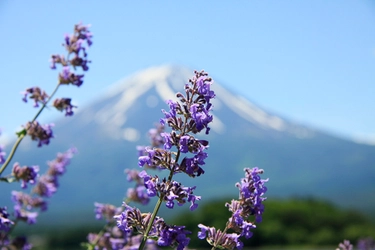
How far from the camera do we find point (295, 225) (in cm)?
3803

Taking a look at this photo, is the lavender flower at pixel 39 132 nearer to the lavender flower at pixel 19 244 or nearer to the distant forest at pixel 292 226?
the lavender flower at pixel 19 244

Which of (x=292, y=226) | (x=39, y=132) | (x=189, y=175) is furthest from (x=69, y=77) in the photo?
(x=292, y=226)

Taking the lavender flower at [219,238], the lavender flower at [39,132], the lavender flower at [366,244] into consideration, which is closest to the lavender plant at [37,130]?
the lavender flower at [39,132]

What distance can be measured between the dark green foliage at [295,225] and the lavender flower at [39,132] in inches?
1158

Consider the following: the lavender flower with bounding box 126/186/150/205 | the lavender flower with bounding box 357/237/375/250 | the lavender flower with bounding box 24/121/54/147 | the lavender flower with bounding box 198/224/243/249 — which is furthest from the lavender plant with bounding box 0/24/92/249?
the lavender flower with bounding box 357/237/375/250

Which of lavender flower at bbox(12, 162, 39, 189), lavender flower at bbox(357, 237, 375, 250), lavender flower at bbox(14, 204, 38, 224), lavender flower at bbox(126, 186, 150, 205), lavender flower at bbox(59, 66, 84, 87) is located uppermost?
lavender flower at bbox(357, 237, 375, 250)

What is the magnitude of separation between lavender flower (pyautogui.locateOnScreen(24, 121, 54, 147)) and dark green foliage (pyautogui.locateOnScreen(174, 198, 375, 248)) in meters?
29.4

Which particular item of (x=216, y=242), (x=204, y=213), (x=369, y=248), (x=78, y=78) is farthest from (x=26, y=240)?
(x=204, y=213)

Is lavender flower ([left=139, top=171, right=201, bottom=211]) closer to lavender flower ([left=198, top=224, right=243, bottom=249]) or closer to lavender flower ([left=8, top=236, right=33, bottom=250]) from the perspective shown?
lavender flower ([left=198, top=224, right=243, bottom=249])

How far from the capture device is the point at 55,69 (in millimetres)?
5133

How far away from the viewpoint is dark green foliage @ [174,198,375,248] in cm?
3559

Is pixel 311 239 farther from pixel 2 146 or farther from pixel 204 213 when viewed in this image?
pixel 2 146

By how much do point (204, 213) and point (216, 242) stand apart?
1324 inches

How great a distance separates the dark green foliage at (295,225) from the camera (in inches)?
1401
